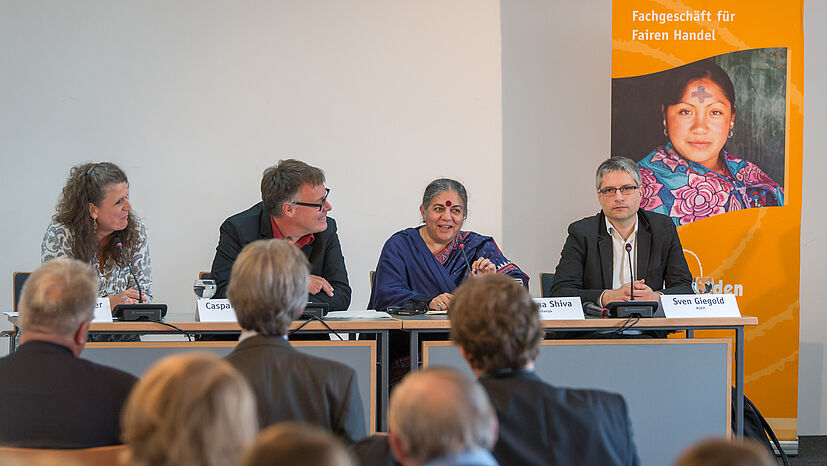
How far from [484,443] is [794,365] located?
3529 mm

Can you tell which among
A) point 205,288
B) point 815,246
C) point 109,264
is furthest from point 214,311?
point 815,246

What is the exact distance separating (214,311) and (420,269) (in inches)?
39.3

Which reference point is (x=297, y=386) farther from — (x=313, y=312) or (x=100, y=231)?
(x=100, y=231)

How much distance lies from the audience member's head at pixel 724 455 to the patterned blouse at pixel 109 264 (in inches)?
108

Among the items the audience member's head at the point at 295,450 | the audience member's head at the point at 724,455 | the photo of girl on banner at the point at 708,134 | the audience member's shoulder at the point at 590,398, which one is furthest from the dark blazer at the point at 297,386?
the photo of girl on banner at the point at 708,134

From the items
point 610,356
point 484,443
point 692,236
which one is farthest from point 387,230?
point 484,443

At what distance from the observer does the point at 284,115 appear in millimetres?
4656

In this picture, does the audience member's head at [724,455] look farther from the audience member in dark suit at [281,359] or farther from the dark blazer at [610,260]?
the dark blazer at [610,260]

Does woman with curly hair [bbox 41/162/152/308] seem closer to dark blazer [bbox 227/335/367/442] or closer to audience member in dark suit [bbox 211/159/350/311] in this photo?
audience member in dark suit [bbox 211/159/350/311]

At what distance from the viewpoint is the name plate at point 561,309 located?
9.59 ft

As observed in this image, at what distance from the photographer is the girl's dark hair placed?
13.5ft

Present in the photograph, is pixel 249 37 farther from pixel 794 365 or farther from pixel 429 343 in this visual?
pixel 794 365

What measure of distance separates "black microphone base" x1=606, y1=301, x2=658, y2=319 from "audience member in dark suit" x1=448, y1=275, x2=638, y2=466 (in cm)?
143

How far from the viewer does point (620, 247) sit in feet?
11.9
